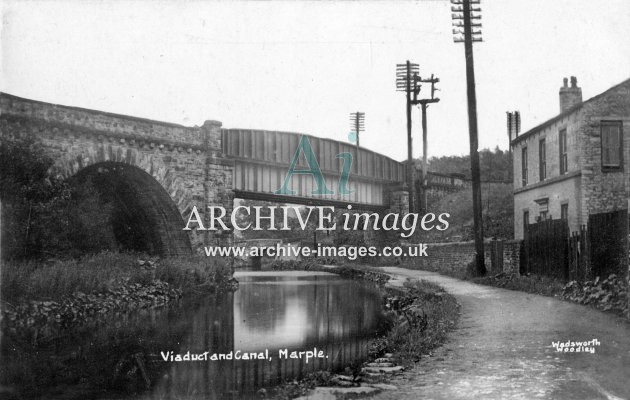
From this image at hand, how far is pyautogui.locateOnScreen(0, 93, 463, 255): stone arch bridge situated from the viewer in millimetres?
15680

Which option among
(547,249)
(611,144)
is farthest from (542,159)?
(547,249)

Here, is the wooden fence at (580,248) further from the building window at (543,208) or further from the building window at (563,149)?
the building window at (543,208)

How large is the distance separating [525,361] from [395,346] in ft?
7.29

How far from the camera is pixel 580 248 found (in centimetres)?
1175

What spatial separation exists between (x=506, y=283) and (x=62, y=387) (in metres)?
10.7

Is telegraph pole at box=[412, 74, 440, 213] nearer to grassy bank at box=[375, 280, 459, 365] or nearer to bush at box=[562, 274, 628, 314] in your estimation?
grassy bank at box=[375, 280, 459, 365]

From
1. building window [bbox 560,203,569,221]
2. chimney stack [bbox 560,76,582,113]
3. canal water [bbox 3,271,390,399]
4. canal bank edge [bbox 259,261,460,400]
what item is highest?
chimney stack [bbox 560,76,582,113]

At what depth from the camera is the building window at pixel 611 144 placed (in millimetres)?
16812

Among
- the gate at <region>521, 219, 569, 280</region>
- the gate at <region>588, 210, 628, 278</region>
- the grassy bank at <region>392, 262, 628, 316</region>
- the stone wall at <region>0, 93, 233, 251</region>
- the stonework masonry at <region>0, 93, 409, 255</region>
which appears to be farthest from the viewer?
the stonework masonry at <region>0, 93, 409, 255</region>

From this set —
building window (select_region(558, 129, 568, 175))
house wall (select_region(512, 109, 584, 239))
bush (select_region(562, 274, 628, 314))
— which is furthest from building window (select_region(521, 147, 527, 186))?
bush (select_region(562, 274, 628, 314))

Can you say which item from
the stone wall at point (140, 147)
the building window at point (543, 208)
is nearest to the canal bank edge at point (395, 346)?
the stone wall at point (140, 147)

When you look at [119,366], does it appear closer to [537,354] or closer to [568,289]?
[537,354]

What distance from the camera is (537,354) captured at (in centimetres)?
699

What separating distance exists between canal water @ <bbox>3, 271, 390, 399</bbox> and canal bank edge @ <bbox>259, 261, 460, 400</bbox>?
1.30 feet
